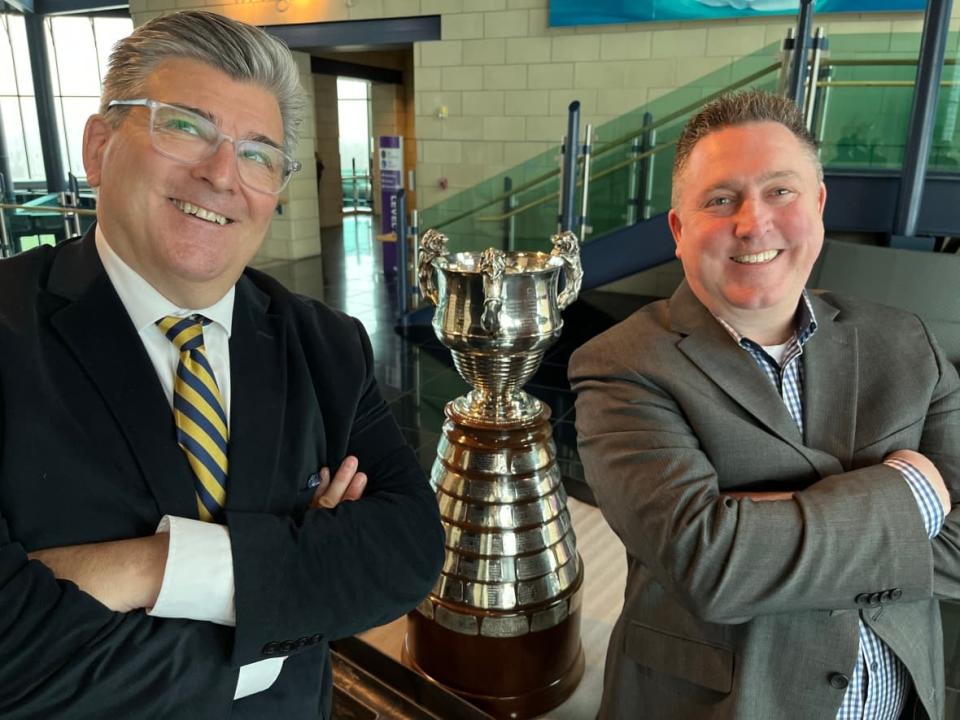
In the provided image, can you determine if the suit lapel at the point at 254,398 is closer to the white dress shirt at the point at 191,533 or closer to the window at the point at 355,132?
the white dress shirt at the point at 191,533

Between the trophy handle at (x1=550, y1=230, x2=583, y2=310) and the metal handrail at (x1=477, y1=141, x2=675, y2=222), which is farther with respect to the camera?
the metal handrail at (x1=477, y1=141, x2=675, y2=222)

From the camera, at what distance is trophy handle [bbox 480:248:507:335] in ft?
5.78

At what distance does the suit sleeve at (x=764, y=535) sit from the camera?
115 centimetres

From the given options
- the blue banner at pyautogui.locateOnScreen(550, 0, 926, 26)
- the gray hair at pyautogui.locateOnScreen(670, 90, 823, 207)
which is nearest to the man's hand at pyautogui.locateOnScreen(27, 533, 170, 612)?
the gray hair at pyautogui.locateOnScreen(670, 90, 823, 207)

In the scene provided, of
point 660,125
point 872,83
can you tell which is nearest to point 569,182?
point 660,125

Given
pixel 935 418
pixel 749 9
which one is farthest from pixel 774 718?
pixel 749 9

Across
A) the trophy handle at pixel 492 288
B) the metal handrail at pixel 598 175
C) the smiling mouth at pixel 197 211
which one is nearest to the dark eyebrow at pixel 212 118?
the smiling mouth at pixel 197 211

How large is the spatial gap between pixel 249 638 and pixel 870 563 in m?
1.00

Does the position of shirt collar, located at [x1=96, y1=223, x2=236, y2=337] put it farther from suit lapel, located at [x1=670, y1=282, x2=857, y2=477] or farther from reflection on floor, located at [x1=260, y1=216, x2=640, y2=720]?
reflection on floor, located at [x1=260, y1=216, x2=640, y2=720]

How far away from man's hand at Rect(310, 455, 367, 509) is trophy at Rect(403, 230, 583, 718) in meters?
0.66

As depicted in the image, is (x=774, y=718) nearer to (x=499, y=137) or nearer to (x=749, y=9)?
(x=749, y=9)

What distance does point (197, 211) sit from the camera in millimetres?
1063

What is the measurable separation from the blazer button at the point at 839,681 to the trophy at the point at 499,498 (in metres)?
0.88

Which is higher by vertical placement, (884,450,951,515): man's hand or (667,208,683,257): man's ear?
(667,208,683,257): man's ear
